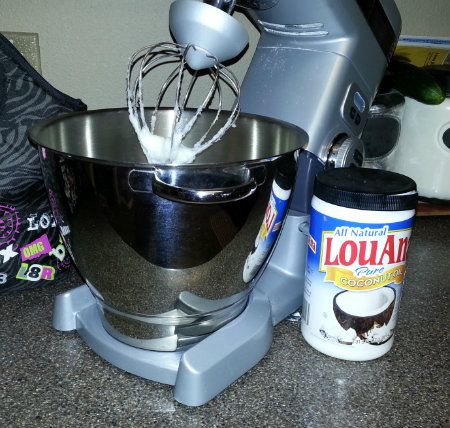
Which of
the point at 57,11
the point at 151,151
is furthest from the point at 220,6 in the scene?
the point at 57,11

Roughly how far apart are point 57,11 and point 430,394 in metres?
0.58

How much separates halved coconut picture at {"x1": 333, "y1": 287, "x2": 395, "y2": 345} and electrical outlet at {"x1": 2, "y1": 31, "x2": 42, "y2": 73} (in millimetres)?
457

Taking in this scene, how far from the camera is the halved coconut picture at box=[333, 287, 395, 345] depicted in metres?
0.47

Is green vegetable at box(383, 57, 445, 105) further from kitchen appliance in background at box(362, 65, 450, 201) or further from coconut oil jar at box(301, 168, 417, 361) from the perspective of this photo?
coconut oil jar at box(301, 168, 417, 361)

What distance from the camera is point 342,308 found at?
18.6 inches

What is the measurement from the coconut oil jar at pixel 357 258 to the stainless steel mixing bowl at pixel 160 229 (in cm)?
5

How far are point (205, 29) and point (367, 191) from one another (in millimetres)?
190

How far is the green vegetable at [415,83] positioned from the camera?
2.44 ft

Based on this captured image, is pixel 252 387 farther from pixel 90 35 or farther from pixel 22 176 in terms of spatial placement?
pixel 90 35

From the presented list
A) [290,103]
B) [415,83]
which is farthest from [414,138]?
[290,103]

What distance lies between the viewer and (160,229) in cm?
40

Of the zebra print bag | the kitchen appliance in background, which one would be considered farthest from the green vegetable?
the zebra print bag

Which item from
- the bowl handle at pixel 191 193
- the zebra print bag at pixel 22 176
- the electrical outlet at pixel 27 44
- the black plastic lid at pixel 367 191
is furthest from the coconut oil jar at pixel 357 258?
the electrical outlet at pixel 27 44

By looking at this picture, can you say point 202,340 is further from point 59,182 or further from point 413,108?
point 413,108
